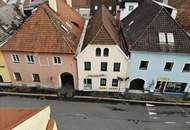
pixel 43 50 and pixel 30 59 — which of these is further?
pixel 30 59

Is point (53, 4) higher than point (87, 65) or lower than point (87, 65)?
higher

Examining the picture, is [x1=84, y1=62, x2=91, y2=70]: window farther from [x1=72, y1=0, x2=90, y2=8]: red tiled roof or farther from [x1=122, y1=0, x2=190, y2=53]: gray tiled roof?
Answer: [x1=72, y1=0, x2=90, y2=8]: red tiled roof

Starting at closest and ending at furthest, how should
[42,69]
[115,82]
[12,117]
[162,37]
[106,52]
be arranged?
[12,117] < [162,37] < [106,52] < [42,69] < [115,82]

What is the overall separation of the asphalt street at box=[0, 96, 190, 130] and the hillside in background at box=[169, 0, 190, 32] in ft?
48.3

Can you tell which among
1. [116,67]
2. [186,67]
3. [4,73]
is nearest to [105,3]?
[116,67]

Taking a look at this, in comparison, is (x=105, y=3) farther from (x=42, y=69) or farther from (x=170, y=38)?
(x=42, y=69)

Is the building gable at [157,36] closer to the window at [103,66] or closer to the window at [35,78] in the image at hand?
the window at [103,66]

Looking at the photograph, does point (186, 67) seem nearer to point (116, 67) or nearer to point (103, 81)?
point (116, 67)

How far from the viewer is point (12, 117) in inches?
706

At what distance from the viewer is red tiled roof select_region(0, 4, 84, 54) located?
34406mm

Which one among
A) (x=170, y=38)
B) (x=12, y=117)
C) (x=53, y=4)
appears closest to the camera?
(x=12, y=117)

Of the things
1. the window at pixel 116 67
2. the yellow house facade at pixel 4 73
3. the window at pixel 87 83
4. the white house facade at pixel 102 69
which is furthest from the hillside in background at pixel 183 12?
the yellow house facade at pixel 4 73

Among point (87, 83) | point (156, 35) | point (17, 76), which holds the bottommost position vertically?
point (87, 83)

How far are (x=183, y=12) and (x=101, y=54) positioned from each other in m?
18.8
